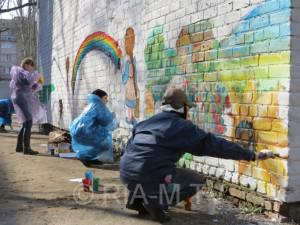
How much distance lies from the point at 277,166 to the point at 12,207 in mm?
2809

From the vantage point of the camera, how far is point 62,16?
13.1 meters

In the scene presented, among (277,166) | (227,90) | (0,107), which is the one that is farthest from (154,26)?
(0,107)

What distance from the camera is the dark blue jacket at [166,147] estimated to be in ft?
14.1

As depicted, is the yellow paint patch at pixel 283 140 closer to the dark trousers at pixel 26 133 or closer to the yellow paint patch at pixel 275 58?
the yellow paint patch at pixel 275 58

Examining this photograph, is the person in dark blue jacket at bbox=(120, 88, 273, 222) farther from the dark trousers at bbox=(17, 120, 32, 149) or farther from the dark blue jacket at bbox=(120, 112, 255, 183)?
the dark trousers at bbox=(17, 120, 32, 149)

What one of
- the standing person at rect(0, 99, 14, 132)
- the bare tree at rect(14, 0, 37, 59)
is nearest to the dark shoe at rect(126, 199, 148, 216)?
the standing person at rect(0, 99, 14, 132)

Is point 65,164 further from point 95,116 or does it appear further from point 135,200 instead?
point 135,200

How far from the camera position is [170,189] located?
14.9ft

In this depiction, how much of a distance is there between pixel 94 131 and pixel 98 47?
2.64 meters

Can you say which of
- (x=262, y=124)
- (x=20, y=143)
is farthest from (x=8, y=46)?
(x=262, y=124)

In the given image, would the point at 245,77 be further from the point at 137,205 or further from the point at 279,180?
the point at 137,205

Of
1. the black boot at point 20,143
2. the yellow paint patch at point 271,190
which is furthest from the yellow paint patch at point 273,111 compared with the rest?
the black boot at point 20,143

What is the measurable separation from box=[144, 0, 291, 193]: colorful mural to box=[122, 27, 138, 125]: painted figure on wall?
1.66 metres

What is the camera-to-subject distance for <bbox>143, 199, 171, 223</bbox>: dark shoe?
4.55 meters
